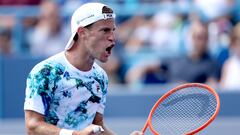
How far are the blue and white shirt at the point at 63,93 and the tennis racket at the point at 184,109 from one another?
18.5 inches

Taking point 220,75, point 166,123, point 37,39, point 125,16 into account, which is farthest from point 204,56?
point 166,123

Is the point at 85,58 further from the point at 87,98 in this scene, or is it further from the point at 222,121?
the point at 222,121

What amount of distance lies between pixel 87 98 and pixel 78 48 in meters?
0.37

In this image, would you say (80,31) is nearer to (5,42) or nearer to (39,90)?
(39,90)

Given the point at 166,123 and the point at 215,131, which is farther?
the point at 215,131

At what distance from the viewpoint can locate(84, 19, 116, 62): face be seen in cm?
622

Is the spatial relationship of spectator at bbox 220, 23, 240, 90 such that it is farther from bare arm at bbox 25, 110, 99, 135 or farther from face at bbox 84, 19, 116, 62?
bare arm at bbox 25, 110, 99, 135

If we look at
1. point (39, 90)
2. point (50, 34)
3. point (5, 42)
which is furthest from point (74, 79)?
point (5, 42)

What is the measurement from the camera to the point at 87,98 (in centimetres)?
641

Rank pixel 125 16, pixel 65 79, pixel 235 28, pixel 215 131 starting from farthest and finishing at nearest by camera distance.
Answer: pixel 125 16 < pixel 235 28 < pixel 215 131 < pixel 65 79

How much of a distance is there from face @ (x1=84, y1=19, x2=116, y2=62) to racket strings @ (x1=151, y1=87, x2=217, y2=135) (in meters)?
0.70

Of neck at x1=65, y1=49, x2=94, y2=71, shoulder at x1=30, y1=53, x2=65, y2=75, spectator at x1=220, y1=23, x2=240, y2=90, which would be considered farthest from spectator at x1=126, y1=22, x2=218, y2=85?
shoulder at x1=30, y1=53, x2=65, y2=75

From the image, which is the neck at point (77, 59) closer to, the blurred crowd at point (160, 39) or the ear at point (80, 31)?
the ear at point (80, 31)

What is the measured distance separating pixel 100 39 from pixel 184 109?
94 cm
